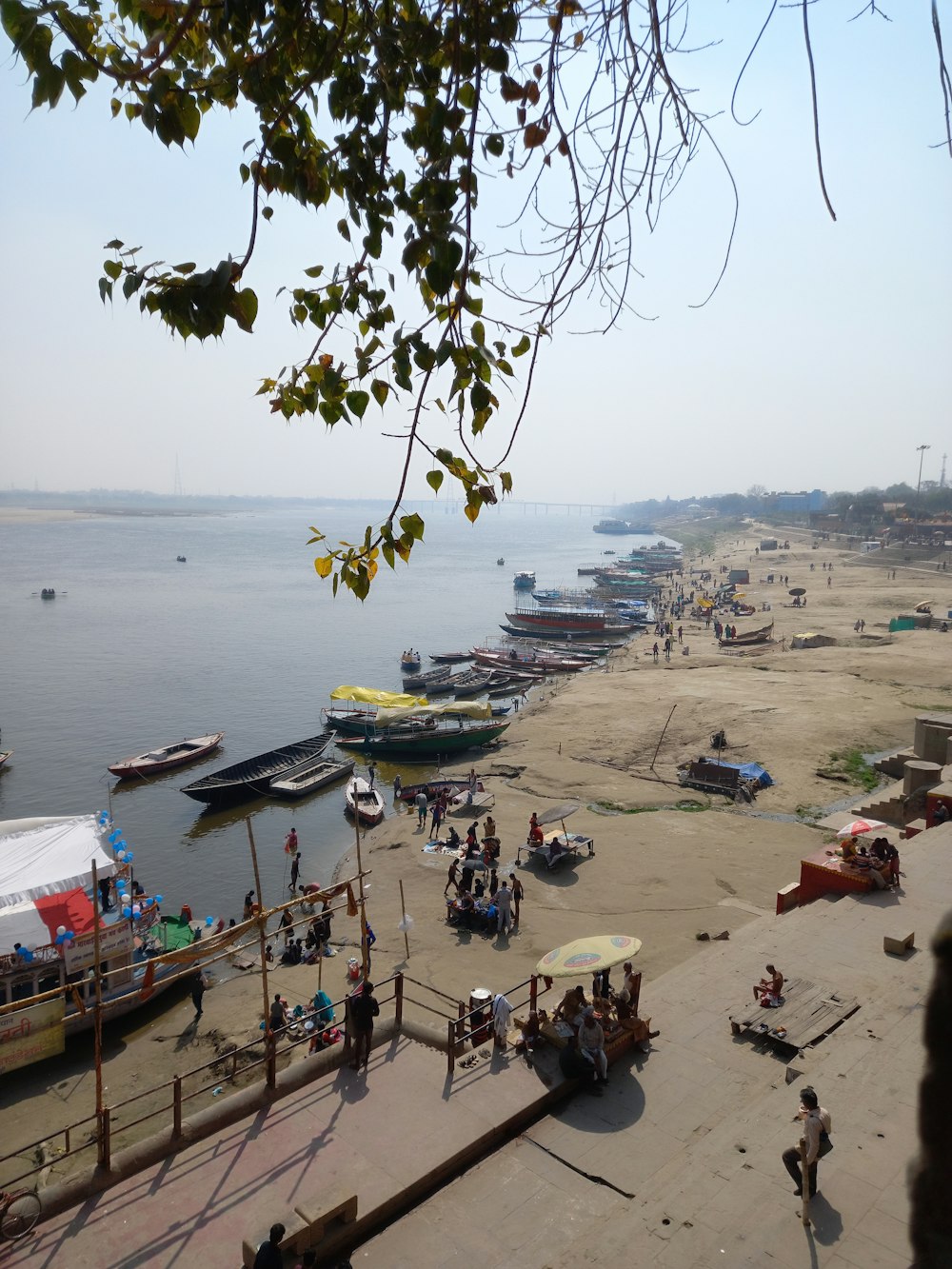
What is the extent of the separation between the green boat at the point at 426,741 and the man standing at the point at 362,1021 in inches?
999

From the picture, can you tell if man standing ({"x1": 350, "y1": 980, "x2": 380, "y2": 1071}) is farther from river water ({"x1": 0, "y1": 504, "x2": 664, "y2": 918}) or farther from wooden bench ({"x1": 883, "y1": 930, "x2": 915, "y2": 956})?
river water ({"x1": 0, "y1": 504, "x2": 664, "y2": 918})

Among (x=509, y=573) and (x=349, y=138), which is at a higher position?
(x=349, y=138)

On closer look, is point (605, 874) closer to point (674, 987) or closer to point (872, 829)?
point (872, 829)

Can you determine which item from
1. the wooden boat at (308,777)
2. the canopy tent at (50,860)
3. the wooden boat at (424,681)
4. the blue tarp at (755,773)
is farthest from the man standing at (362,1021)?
the wooden boat at (424,681)

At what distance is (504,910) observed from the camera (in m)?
17.5

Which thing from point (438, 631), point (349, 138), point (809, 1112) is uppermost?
point (349, 138)

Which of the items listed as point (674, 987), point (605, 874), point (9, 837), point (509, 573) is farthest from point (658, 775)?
point (509, 573)

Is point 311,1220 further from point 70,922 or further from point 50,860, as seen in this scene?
point 50,860

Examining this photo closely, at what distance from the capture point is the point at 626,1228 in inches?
267

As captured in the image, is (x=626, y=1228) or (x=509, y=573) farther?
(x=509, y=573)

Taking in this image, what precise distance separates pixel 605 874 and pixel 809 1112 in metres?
13.4

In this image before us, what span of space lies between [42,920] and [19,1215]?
946 cm

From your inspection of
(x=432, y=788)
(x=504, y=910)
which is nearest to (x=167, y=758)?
(x=432, y=788)

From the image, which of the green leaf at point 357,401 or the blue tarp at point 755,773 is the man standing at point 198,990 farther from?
the blue tarp at point 755,773
